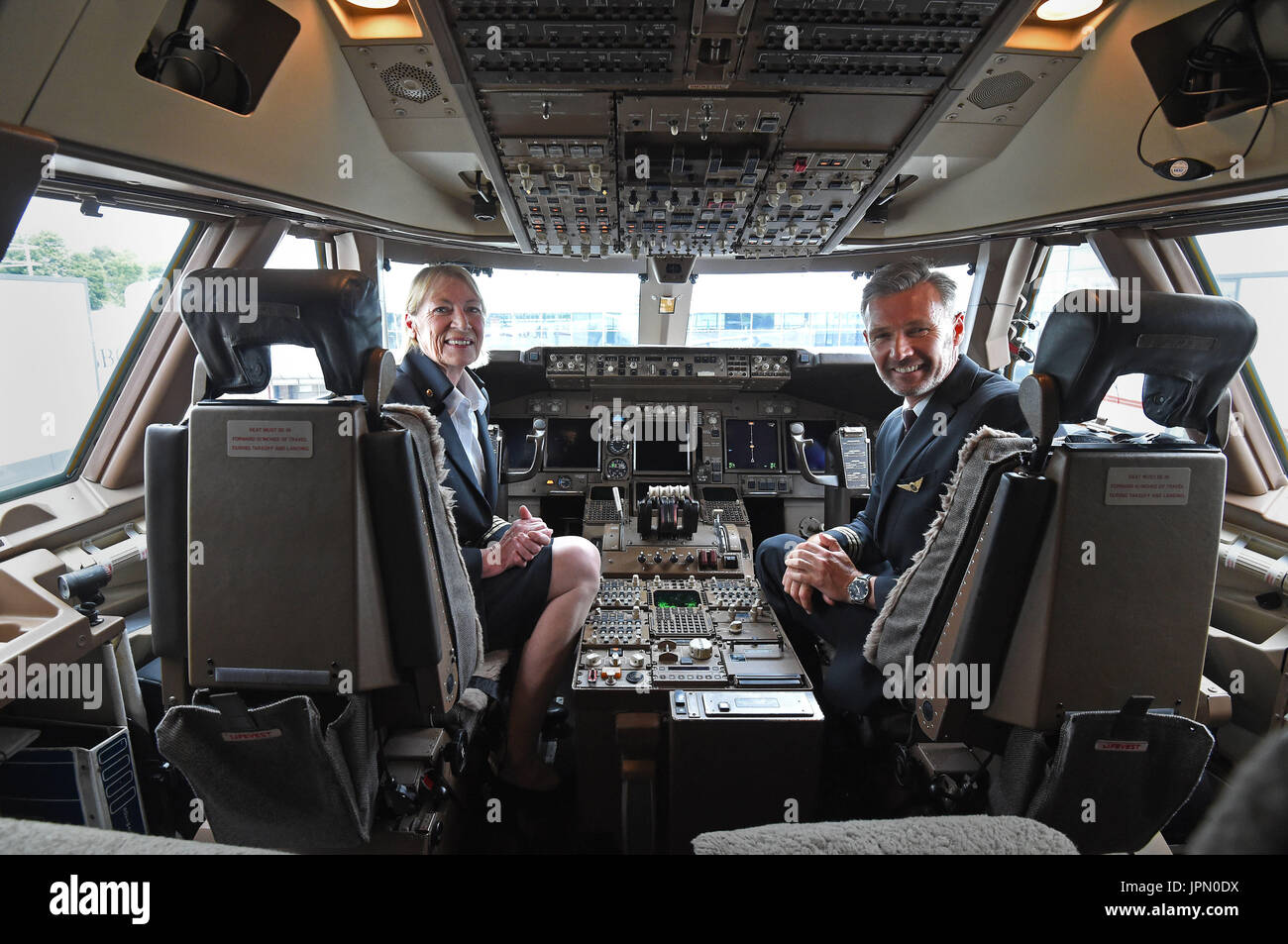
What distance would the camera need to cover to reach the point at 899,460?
1.83 meters

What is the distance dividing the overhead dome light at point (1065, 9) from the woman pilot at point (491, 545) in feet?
6.79

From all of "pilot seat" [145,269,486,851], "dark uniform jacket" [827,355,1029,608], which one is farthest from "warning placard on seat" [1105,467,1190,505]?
"pilot seat" [145,269,486,851]

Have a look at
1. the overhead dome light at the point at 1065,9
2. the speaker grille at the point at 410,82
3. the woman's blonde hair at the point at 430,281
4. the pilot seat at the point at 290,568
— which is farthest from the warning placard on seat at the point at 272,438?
the overhead dome light at the point at 1065,9

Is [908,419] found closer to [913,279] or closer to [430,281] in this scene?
[913,279]

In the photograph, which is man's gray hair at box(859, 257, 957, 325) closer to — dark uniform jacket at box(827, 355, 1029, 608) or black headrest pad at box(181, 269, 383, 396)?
dark uniform jacket at box(827, 355, 1029, 608)

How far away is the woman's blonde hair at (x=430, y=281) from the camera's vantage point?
2.21m

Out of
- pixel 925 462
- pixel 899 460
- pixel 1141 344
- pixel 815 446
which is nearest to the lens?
pixel 1141 344

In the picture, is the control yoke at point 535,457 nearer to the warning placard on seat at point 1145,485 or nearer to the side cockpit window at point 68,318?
the side cockpit window at point 68,318

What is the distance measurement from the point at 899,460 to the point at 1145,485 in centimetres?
79

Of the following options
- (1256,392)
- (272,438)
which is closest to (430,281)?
(272,438)

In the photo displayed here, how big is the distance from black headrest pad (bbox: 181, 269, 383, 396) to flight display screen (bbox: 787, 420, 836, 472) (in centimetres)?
250

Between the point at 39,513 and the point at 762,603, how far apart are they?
254cm

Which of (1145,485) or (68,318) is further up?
(68,318)

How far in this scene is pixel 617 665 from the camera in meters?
1.67
